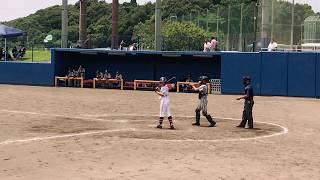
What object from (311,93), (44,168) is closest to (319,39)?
(311,93)

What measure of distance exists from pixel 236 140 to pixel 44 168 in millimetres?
6305

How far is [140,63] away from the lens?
38.5 meters

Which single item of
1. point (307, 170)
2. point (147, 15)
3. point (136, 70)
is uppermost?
point (147, 15)

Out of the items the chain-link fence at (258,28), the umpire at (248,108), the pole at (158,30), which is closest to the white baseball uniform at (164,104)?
the umpire at (248,108)

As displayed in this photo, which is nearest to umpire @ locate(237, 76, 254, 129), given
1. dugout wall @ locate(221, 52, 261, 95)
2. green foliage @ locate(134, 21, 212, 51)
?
dugout wall @ locate(221, 52, 261, 95)

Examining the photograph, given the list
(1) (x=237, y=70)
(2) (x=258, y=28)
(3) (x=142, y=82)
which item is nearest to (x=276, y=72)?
(1) (x=237, y=70)

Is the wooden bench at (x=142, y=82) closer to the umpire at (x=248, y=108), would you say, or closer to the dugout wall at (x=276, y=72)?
the dugout wall at (x=276, y=72)

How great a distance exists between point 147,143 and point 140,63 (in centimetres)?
2390

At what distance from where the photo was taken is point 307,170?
11.7 metres

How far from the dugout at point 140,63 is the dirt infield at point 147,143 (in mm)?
10756

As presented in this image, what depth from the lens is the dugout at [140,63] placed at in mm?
36438

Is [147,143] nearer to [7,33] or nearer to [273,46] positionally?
[273,46]

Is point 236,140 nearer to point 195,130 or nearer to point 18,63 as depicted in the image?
point 195,130

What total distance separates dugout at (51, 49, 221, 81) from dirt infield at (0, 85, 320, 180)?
10756 millimetres
